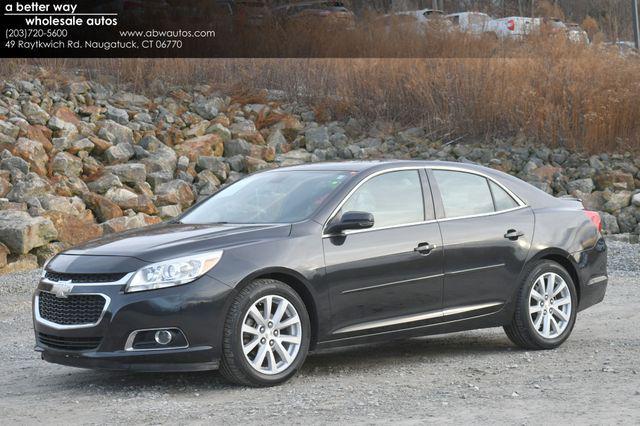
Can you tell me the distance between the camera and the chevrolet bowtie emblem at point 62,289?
7.45 metres

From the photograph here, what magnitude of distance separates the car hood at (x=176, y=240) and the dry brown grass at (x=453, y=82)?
56.8ft

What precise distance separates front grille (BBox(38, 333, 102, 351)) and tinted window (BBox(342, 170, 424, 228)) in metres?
2.02

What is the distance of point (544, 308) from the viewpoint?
9062mm

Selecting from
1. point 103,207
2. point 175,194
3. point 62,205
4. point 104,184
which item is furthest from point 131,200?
point 62,205

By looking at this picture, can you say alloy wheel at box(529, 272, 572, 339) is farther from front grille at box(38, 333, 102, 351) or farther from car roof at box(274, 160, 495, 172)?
front grille at box(38, 333, 102, 351)

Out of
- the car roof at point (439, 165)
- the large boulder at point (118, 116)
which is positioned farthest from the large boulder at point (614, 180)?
the car roof at point (439, 165)

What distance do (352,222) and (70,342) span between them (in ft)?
6.77

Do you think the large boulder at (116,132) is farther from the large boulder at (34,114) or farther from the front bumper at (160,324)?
the front bumper at (160,324)

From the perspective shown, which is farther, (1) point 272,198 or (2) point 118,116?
(2) point 118,116

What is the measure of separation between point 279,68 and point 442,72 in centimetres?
416

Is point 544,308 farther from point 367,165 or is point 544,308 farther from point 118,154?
point 118,154

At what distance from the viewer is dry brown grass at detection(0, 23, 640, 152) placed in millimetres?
24359

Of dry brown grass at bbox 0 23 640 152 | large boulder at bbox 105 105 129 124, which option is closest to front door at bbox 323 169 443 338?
large boulder at bbox 105 105 129 124

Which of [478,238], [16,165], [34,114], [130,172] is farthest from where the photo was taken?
[34,114]
